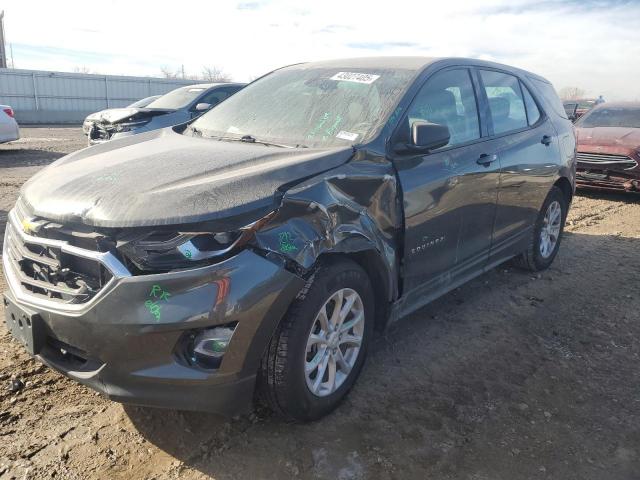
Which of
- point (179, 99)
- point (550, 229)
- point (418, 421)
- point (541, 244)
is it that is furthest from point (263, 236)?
point (179, 99)

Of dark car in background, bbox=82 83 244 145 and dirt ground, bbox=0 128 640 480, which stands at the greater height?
dark car in background, bbox=82 83 244 145

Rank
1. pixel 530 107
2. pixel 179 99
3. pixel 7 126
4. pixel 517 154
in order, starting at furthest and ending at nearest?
pixel 7 126 → pixel 179 99 → pixel 530 107 → pixel 517 154

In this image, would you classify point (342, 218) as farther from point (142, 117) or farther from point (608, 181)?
point (142, 117)

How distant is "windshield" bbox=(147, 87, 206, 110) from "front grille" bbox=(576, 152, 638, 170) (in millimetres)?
6767

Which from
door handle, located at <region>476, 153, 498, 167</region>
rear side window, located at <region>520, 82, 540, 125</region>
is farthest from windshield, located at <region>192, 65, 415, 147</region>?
rear side window, located at <region>520, 82, 540, 125</region>

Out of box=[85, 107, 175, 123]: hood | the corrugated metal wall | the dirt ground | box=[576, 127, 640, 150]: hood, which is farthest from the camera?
the corrugated metal wall

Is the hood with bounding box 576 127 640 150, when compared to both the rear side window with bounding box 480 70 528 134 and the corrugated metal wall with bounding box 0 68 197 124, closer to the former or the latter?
the rear side window with bounding box 480 70 528 134

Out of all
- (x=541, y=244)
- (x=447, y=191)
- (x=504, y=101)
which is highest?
(x=504, y=101)

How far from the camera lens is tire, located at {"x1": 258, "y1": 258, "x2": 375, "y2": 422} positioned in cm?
246

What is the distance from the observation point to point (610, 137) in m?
8.58

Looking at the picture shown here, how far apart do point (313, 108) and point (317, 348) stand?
1.54 metres

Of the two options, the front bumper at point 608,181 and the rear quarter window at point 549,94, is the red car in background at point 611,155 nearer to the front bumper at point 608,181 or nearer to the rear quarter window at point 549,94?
the front bumper at point 608,181

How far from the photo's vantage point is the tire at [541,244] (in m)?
4.94

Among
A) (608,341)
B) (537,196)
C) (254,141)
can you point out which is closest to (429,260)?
(254,141)
